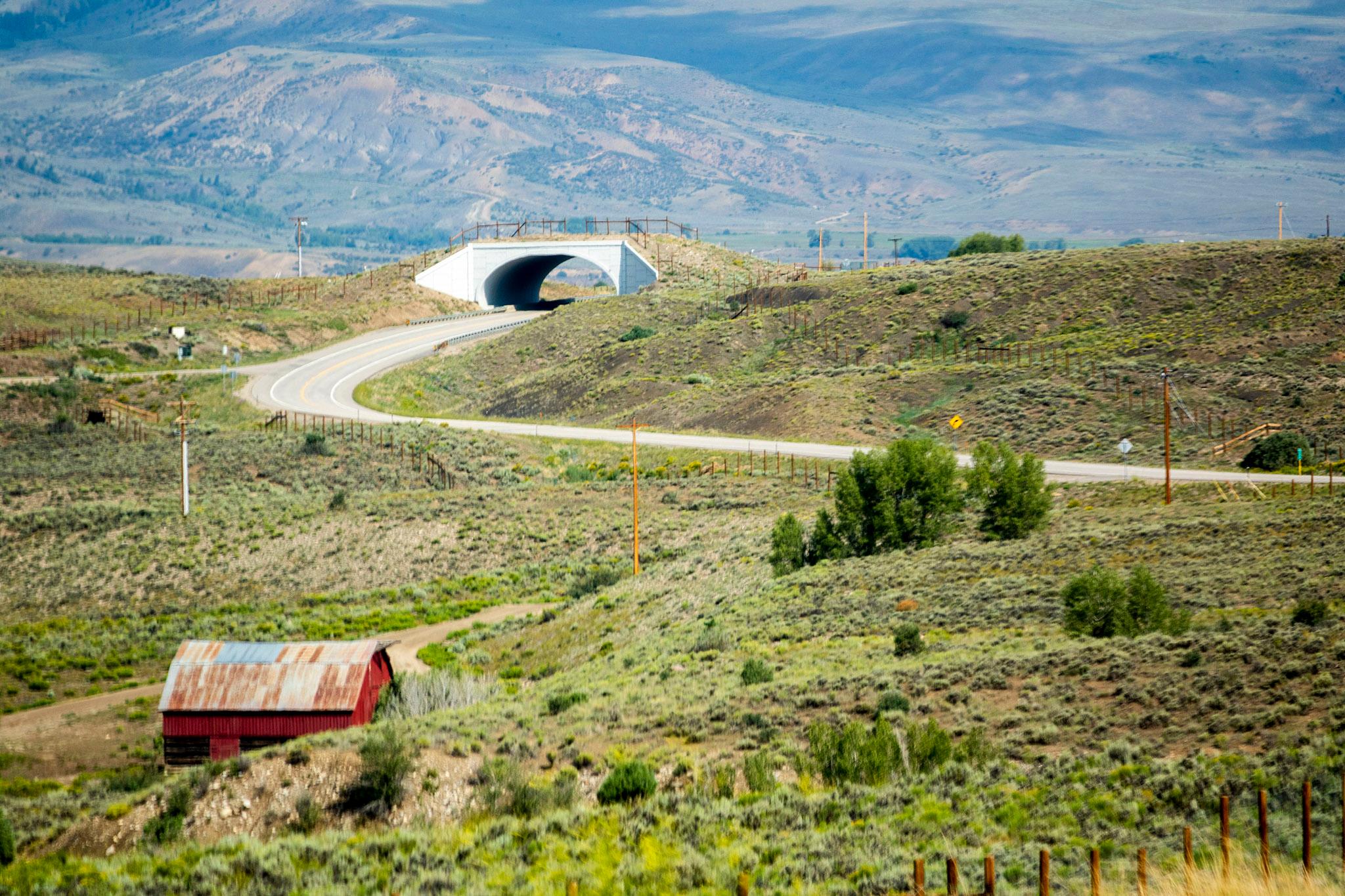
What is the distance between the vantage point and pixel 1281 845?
17.8 meters

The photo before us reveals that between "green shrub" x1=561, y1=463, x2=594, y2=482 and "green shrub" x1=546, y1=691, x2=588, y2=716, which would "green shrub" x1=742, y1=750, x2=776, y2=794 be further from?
"green shrub" x1=561, y1=463, x2=594, y2=482

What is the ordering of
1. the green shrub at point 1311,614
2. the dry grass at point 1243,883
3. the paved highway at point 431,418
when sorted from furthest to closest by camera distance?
the paved highway at point 431,418, the green shrub at point 1311,614, the dry grass at point 1243,883

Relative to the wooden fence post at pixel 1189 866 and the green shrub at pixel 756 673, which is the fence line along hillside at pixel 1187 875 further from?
the green shrub at pixel 756 673

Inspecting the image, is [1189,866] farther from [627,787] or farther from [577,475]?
[577,475]

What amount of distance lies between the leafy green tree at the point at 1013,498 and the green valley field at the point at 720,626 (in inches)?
21.3

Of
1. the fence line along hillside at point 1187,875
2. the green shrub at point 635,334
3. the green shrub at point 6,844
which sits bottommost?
→ the green shrub at point 6,844

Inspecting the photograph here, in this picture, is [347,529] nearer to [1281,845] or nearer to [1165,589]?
[1165,589]

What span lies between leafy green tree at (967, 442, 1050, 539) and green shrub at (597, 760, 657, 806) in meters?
22.3

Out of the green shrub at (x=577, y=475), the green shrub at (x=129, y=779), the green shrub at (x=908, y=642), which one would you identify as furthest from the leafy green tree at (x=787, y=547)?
the green shrub at (x=577, y=475)

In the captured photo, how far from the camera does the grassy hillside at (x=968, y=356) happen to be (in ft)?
219

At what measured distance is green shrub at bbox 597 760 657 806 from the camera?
23422 millimetres

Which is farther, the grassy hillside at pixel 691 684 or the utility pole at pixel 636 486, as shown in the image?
the utility pole at pixel 636 486

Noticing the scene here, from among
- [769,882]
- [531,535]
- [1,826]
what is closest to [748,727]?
[769,882]

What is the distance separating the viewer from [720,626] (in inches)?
1463
